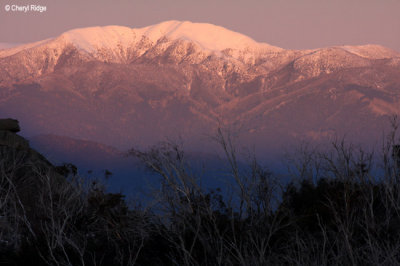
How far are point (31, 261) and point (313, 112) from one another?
173999mm

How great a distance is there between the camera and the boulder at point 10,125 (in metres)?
27.6

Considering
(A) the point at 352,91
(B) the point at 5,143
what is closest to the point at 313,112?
(A) the point at 352,91

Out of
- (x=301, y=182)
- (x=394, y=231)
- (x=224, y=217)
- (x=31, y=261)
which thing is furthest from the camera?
(x=301, y=182)

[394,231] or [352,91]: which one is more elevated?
[394,231]

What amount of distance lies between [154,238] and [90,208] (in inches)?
157

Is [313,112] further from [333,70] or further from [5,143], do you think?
[5,143]

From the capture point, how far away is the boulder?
27.6m

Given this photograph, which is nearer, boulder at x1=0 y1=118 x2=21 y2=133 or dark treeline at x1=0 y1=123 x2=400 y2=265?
dark treeline at x1=0 y1=123 x2=400 y2=265

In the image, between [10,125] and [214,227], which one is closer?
[214,227]

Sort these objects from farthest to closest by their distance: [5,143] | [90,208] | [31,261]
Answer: [5,143]
[90,208]
[31,261]

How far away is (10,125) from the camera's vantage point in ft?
92.0

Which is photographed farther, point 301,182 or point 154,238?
point 301,182

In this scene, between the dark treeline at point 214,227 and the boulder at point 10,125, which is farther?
the boulder at point 10,125

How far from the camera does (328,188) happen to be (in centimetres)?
1839
